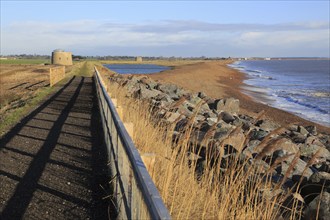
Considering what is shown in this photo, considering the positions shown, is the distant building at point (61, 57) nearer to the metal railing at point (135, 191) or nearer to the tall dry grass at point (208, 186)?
the tall dry grass at point (208, 186)

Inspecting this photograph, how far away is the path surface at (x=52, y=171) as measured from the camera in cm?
541

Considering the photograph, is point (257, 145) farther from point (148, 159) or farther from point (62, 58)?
point (62, 58)

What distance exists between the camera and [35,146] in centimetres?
884

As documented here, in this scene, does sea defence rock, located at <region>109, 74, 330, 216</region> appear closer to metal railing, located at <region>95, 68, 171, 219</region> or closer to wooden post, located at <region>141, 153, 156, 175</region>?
wooden post, located at <region>141, 153, 156, 175</region>

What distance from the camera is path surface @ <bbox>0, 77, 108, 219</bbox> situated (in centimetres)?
541

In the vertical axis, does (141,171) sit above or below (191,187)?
above

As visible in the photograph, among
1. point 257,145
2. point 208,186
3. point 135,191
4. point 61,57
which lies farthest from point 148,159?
point 61,57

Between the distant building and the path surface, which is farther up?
the distant building

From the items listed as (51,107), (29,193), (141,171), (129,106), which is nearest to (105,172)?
(29,193)

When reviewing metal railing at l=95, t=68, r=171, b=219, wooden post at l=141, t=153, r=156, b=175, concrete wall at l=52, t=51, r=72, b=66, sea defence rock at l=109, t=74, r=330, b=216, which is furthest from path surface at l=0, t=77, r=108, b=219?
concrete wall at l=52, t=51, r=72, b=66

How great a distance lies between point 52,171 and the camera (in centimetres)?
700

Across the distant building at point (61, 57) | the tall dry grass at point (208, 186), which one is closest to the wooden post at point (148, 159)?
the tall dry grass at point (208, 186)

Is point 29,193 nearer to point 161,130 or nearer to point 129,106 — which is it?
point 161,130

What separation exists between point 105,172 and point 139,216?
11.4 feet
